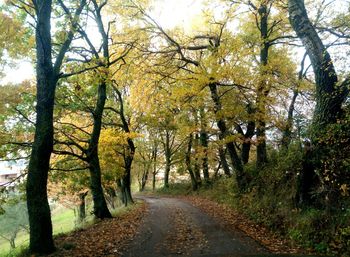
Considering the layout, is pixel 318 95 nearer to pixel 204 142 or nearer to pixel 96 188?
pixel 96 188

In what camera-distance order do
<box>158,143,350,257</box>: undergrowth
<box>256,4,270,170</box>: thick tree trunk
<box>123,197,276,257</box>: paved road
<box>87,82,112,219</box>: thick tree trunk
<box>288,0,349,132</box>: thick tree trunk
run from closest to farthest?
<box>158,143,350,257</box>: undergrowth < <box>123,197,276,257</box>: paved road < <box>288,0,349,132</box>: thick tree trunk < <box>256,4,270,170</box>: thick tree trunk < <box>87,82,112,219</box>: thick tree trunk

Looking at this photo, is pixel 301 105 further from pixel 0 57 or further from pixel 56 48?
pixel 0 57

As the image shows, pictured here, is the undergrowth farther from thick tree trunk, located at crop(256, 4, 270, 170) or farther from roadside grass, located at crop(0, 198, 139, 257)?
roadside grass, located at crop(0, 198, 139, 257)

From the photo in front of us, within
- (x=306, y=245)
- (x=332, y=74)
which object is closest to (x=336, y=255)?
(x=306, y=245)

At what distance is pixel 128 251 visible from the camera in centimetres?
915

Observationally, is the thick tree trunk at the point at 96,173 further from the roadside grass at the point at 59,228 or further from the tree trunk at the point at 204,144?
the tree trunk at the point at 204,144

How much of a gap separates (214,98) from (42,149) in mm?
8603

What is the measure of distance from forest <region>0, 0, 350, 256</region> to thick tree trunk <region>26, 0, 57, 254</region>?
0.09ft

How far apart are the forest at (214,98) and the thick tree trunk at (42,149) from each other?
1.1 inches

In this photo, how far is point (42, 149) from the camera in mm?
Result: 8984

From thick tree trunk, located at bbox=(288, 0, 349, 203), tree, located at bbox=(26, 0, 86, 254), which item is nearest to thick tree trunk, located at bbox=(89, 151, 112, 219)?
tree, located at bbox=(26, 0, 86, 254)

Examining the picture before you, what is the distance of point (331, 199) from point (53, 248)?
25.2ft

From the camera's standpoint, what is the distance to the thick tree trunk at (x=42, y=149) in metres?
8.72

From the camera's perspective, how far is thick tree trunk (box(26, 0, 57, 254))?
8.72 m
